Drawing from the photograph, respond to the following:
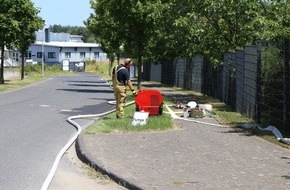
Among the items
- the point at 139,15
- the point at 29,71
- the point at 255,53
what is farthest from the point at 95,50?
the point at 255,53

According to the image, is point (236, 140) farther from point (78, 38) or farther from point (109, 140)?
point (78, 38)

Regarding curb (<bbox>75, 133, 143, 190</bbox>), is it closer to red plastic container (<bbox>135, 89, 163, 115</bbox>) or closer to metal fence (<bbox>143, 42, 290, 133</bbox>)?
red plastic container (<bbox>135, 89, 163, 115</bbox>)

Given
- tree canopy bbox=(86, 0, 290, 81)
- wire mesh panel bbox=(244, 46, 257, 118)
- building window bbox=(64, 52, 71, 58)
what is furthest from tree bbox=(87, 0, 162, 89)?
building window bbox=(64, 52, 71, 58)

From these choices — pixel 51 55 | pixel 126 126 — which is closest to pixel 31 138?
pixel 126 126

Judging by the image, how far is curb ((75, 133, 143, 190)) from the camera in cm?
693

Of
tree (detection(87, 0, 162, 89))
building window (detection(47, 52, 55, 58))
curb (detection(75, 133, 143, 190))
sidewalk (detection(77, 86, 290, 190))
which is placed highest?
tree (detection(87, 0, 162, 89))

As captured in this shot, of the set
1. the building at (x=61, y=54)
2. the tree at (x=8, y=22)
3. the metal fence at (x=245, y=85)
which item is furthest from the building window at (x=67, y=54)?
the metal fence at (x=245, y=85)

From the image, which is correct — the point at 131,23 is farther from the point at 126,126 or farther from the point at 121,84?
the point at 126,126

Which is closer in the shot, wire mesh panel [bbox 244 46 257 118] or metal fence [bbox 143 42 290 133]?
metal fence [bbox 143 42 290 133]

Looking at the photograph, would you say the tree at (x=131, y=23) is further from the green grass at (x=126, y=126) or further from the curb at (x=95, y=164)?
the curb at (x=95, y=164)

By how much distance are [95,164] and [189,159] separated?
1.54 meters

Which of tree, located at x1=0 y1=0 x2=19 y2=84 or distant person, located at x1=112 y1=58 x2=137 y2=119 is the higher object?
tree, located at x1=0 y1=0 x2=19 y2=84

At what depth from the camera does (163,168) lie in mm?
7824

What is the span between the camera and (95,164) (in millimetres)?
8242
